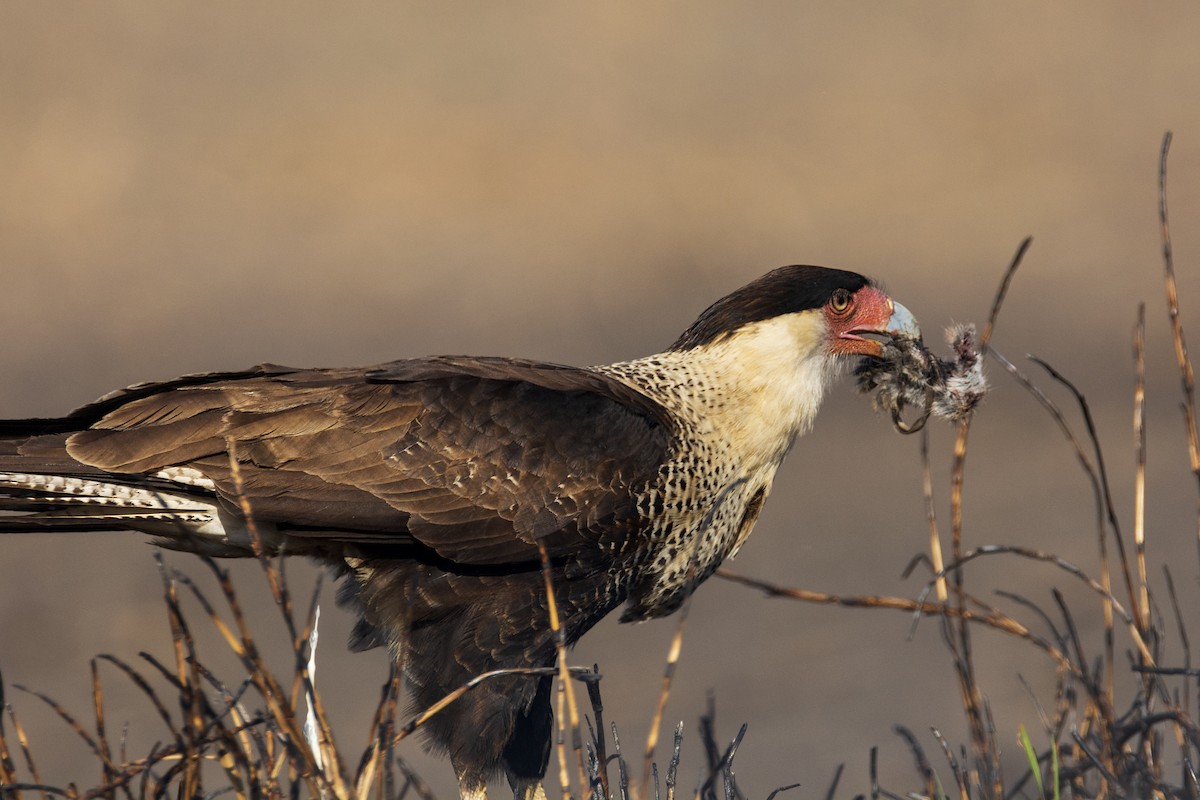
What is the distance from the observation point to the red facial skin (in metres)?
4.16

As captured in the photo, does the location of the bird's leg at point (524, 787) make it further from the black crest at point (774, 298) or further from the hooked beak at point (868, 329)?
the hooked beak at point (868, 329)

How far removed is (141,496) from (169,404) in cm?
26

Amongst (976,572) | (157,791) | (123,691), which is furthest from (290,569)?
(157,791)

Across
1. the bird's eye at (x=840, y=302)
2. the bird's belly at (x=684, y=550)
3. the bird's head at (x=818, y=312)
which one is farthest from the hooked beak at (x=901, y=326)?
the bird's belly at (x=684, y=550)

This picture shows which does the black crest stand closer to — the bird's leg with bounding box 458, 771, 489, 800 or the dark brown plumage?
the dark brown plumage

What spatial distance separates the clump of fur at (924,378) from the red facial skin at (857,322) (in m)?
0.06

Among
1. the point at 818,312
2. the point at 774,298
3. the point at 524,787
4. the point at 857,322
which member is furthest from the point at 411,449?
the point at 857,322

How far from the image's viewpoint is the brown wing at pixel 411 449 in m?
3.53

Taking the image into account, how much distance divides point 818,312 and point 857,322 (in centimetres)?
14

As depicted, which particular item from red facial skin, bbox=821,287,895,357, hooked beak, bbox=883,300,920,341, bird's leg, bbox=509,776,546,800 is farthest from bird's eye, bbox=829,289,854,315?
bird's leg, bbox=509,776,546,800

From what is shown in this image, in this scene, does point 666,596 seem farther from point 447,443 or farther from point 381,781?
point 381,781

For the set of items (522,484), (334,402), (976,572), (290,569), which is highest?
(334,402)

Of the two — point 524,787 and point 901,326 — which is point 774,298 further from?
point 524,787

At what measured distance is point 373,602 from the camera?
11.9 feet
